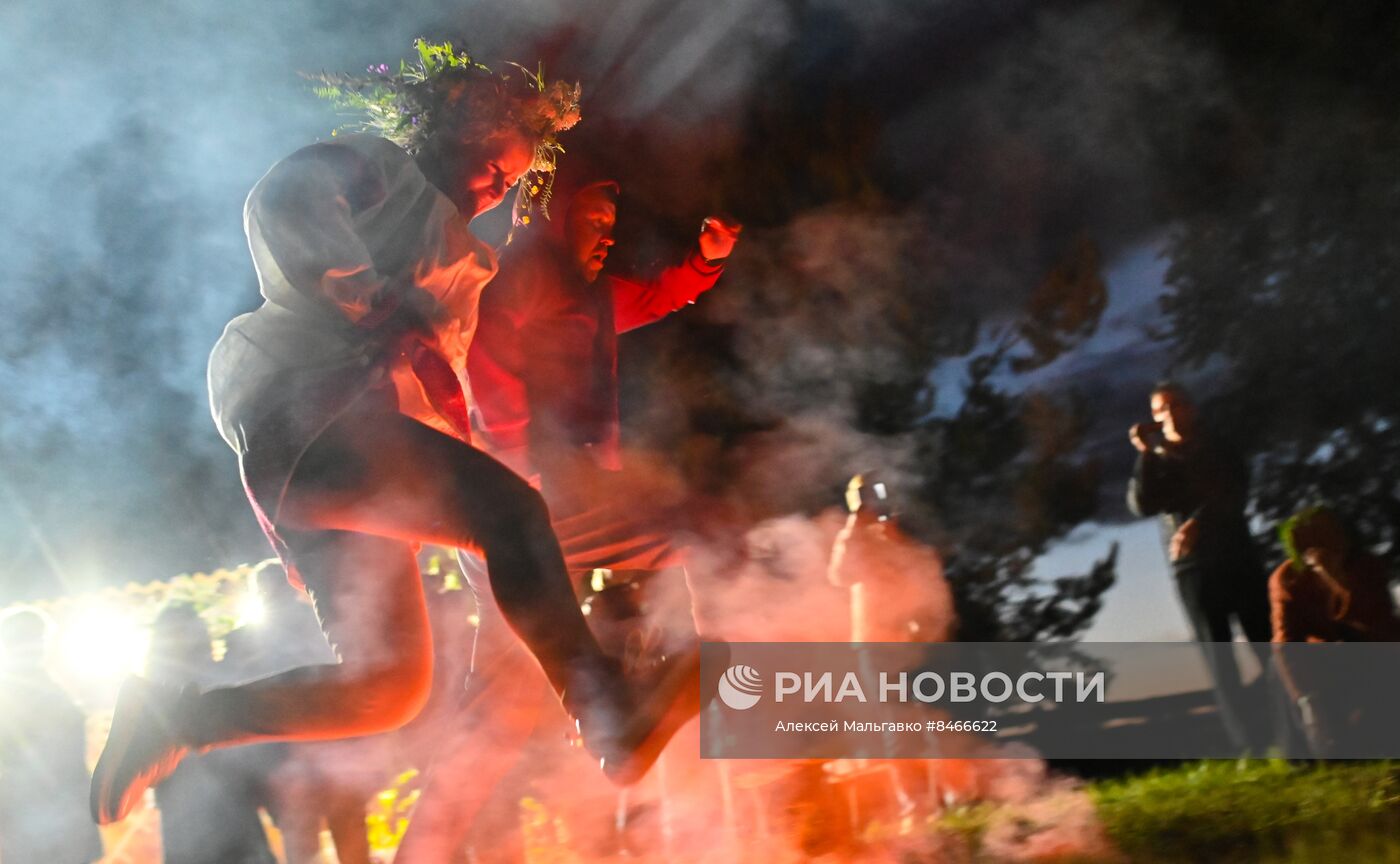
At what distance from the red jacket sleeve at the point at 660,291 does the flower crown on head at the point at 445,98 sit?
38cm

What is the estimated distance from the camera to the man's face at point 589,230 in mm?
2760

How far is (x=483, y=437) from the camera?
2668mm

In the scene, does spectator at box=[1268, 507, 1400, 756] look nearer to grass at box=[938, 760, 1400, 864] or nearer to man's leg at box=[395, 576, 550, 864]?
grass at box=[938, 760, 1400, 864]

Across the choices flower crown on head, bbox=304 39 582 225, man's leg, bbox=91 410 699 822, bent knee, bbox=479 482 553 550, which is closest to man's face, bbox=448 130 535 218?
flower crown on head, bbox=304 39 582 225

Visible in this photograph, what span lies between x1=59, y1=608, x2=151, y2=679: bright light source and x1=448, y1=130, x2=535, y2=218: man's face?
4.91 feet

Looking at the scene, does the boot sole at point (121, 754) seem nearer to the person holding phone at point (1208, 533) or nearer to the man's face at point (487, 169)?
the man's face at point (487, 169)

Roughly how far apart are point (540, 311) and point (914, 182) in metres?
1.19

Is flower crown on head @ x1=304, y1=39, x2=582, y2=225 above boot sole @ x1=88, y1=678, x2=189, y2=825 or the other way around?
above

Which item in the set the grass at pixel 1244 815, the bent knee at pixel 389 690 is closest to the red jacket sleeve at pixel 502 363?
the bent knee at pixel 389 690

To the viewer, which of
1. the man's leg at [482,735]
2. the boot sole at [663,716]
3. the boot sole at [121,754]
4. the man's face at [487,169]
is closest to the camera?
the boot sole at [121,754]

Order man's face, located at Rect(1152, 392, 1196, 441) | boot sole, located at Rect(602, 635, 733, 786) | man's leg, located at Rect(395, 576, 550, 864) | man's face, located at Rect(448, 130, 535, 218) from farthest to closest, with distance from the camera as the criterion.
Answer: man's face, located at Rect(1152, 392, 1196, 441) → man's face, located at Rect(448, 130, 535, 218) → man's leg, located at Rect(395, 576, 550, 864) → boot sole, located at Rect(602, 635, 733, 786)

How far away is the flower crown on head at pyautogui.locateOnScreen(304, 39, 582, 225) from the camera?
255 centimetres

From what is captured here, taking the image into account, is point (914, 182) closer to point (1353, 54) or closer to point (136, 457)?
point (1353, 54)

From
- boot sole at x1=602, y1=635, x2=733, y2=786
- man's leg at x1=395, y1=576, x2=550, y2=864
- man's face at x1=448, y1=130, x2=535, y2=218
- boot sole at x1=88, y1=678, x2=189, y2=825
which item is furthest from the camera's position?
man's face at x1=448, y1=130, x2=535, y2=218
